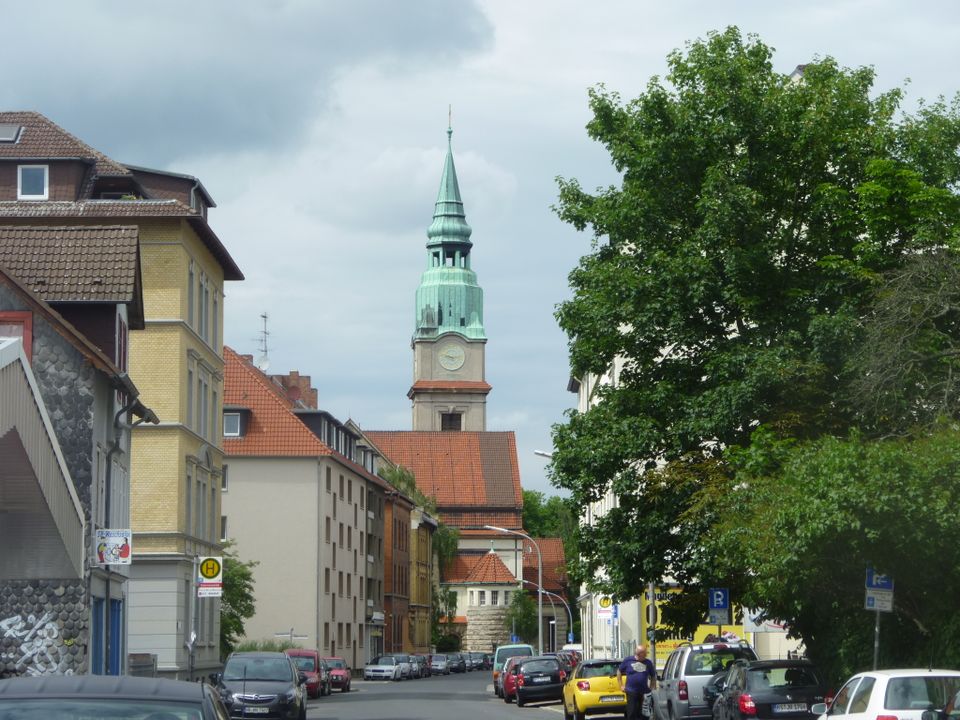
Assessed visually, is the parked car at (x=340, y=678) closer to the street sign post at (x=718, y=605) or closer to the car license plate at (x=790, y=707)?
the street sign post at (x=718, y=605)

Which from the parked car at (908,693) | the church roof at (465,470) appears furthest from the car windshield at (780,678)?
the church roof at (465,470)

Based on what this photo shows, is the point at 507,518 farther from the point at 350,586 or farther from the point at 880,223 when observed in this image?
the point at 880,223

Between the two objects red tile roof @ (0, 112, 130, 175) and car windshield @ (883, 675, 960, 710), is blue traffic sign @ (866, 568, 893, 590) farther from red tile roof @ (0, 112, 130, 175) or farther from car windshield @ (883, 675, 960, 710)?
red tile roof @ (0, 112, 130, 175)

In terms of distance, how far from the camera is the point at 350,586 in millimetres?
84250

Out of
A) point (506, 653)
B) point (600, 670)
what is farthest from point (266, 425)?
point (600, 670)

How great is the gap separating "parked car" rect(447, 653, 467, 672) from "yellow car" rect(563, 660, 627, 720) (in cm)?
6551

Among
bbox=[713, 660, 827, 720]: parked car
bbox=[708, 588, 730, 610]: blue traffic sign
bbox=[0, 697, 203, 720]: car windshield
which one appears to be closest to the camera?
bbox=[0, 697, 203, 720]: car windshield

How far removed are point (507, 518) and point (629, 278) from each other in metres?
116

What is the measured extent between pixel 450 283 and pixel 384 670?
79.6m

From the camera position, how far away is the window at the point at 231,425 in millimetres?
73188

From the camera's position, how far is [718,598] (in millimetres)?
31922

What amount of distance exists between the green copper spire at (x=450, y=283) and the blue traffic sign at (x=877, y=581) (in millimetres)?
128803

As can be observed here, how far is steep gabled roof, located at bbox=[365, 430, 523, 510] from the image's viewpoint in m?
146

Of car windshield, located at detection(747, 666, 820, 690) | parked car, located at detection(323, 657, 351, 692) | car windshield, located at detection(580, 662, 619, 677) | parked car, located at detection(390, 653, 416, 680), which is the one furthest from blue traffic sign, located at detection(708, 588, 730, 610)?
parked car, located at detection(390, 653, 416, 680)
